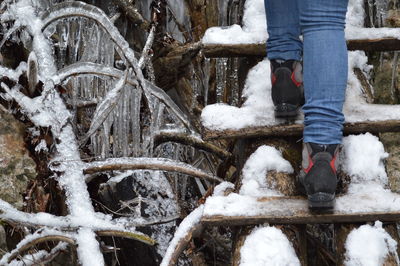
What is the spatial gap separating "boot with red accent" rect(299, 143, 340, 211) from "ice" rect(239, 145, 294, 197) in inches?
4.3

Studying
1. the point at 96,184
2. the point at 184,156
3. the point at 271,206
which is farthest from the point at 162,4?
the point at 271,206

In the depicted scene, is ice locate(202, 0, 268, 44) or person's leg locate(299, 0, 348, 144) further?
ice locate(202, 0, 268, 44)

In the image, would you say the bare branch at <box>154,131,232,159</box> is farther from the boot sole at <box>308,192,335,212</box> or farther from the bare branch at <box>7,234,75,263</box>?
the boot sole at <box>308,192,335,212</box>

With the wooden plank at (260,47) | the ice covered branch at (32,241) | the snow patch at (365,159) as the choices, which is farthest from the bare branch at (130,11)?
the snow patch at (365,159)

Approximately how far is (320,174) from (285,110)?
1.08ft

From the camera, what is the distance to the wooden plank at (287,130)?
6.73 feet

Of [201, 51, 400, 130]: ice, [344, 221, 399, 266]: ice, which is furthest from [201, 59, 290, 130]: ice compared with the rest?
[344, 221, 399, 266]: ice

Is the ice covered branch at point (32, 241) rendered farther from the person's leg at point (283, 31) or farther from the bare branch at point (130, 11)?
the bare branch at point (130, 11)

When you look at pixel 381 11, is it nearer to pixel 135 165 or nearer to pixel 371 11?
pixel 371 11

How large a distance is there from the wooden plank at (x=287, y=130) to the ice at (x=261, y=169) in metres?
0.06

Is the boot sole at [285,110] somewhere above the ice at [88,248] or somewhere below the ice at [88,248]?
above

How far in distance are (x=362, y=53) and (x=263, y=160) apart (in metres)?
0.79

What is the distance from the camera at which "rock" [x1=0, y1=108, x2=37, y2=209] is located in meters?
2.61

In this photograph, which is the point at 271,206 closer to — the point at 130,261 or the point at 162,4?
the point at 130,261
